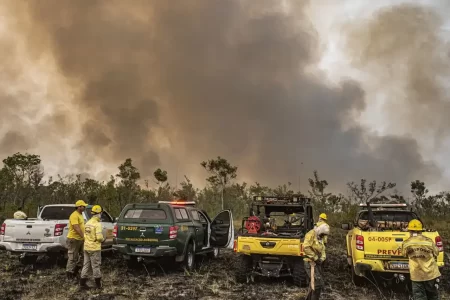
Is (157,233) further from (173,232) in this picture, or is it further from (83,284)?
(83,284)

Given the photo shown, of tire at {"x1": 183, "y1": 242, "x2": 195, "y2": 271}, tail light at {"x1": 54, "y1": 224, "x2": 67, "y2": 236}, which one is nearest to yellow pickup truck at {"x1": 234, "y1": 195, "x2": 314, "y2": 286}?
tire at {"x1": 183, "y1": 242, "x2": 195, "y2": 271}

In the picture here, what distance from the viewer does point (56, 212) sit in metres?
11.9

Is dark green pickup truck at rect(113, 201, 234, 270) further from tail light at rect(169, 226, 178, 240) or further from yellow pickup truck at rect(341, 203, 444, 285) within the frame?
yellow pickup truck at rect(341, 203, 444, 285)

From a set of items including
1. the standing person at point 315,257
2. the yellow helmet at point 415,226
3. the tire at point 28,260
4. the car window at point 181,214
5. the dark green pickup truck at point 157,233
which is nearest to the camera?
the yellow helmet at point 415,226

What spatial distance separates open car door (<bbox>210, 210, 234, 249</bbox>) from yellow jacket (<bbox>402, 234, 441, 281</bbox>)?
6160mm

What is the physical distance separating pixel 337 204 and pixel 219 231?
2108 centimetres

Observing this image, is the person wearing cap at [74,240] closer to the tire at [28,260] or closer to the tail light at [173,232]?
the tail light at [173,232]

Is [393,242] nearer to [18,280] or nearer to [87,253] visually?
[87,253]

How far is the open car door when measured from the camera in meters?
11.7

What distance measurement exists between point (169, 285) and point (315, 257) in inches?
145

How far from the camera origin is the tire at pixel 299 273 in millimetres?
8727

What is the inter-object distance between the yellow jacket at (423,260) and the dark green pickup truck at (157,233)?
5.66 m

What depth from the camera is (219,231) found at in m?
12.0

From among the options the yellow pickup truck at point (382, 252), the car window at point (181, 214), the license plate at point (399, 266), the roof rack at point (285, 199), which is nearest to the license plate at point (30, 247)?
the car window at point (181, 214)
